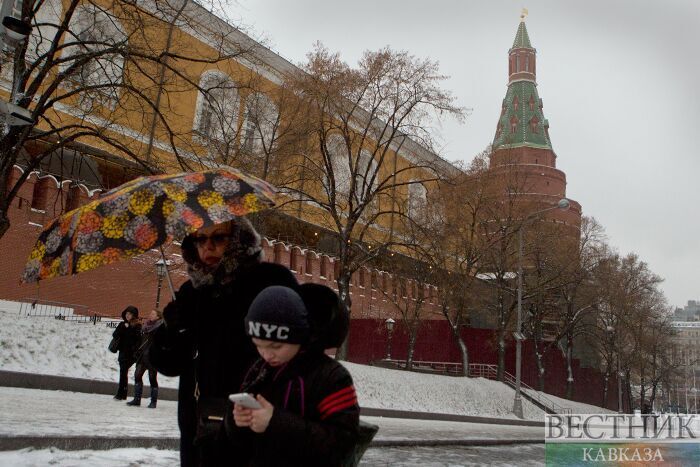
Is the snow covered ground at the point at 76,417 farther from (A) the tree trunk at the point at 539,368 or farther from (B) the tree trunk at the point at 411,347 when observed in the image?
(A) the tree trunk at the point at 539,368

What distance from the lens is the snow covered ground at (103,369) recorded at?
13969mm

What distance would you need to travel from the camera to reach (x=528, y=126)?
66.8 meters


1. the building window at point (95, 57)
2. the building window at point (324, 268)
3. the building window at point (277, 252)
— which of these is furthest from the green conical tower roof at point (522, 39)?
the building window at point (95, 57)

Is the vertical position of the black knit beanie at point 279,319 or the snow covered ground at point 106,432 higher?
the black knit beanie at point 279,319

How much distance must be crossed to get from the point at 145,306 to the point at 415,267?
536 inches

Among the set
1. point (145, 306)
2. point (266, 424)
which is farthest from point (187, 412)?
point (145, 306)

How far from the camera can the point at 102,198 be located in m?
3.32

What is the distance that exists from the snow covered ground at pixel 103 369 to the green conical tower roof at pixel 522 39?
2104 inches

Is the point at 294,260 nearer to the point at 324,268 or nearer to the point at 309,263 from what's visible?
the point at 309,263

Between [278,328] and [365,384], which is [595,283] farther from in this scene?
[278,328]

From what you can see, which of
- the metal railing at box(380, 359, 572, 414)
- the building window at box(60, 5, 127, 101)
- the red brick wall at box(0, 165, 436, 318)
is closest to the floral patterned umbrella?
the building window at box(60, 5, 127, 101)

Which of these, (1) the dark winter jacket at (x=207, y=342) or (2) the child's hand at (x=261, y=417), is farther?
(1) the dark winter jacket at (x=207, y=342)

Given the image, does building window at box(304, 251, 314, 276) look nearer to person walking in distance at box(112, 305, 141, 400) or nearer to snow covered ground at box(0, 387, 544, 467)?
snow covered ground at box(0, 387, 544, 467)

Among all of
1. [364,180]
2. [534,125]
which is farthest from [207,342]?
[534,125]
